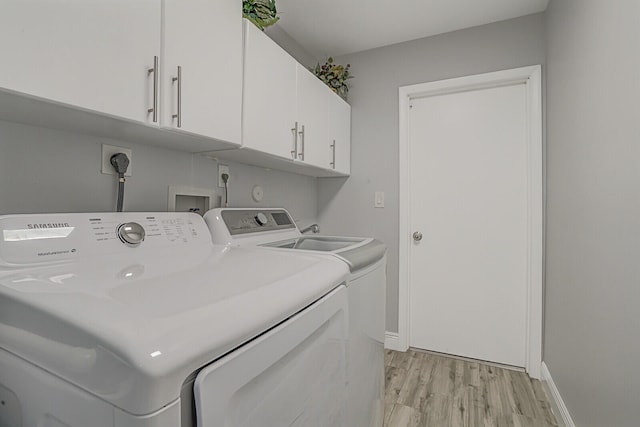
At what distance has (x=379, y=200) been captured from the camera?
2.52 meters

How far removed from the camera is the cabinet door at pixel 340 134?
7.38 feet

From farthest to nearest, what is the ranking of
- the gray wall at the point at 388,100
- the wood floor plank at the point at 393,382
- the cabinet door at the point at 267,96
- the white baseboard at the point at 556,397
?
the gray wall at the point at 388,100, the wood floor plank at the point at 393,382, the white baseboard at the point at 556,397, the cabinet door at the point at 267,96

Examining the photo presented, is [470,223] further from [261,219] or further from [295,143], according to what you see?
[261,219]

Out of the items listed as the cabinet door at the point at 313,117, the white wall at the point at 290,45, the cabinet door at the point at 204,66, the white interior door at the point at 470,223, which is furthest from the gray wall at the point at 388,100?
the cabinet door at the point at 204,66

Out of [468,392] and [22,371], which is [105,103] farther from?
[468,392]

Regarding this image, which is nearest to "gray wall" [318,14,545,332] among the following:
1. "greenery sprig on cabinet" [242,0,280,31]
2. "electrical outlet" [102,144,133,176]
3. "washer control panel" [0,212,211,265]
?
"greenery sprig on cabinet" [242,0,280,31]

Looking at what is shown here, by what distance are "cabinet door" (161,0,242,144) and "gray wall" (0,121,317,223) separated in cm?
33

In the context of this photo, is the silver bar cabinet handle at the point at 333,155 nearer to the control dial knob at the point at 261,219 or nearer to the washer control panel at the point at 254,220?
the washer control panel at the point at 254,220

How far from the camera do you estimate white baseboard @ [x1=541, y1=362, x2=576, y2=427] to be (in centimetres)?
152

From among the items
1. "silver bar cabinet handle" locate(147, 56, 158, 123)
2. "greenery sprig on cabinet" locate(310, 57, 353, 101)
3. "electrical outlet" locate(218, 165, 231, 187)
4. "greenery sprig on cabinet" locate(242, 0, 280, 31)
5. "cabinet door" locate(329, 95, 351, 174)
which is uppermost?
"greenery sprig on cabinet" locate(310, 57, 353, 101)

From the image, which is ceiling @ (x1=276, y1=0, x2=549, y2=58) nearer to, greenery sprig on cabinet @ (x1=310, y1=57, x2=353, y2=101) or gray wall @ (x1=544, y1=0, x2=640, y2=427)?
greenery sprig on cabinet @ (x1=310, y1=57, x2=353, y2=101)

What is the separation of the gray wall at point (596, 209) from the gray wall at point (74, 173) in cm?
168

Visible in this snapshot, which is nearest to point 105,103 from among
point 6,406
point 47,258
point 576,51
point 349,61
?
point 47,258

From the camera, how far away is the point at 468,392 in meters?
1.90
